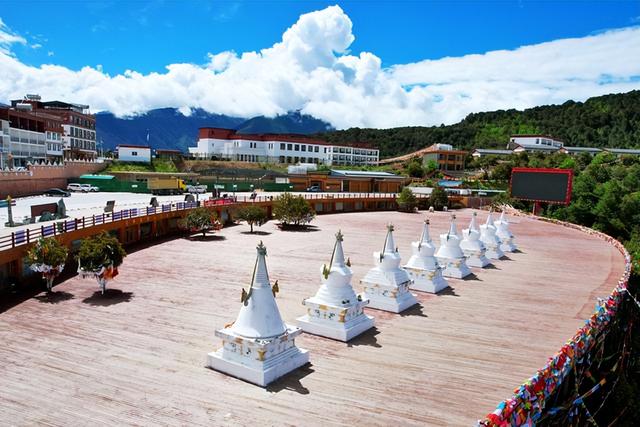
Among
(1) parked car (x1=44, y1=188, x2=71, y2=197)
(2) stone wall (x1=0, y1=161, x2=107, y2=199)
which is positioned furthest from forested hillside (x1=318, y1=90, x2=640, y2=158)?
(1) parked car (x1=44, y1=188, x2=71, y2=197)

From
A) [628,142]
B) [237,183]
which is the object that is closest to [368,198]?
[237,183]

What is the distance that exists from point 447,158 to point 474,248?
7853cm

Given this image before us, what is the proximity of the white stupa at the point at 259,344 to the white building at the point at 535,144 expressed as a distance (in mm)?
113508

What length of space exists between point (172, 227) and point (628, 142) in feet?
436

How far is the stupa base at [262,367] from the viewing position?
11047 mm

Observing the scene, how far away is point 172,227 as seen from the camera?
34688 millimetres

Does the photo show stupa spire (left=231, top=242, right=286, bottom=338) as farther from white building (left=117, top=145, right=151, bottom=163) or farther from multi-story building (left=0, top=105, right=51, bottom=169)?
white building (left=117, top=145, right=151, bottom=163)

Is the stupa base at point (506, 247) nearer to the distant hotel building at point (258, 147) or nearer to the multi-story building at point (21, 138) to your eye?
the multi-story building at point (21, 138)

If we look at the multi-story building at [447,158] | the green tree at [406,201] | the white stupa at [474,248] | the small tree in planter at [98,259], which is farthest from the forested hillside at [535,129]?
the small tree in planter at [98,259]

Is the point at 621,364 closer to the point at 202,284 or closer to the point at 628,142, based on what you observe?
the point at 202,284

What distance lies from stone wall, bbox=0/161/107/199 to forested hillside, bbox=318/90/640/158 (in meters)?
104

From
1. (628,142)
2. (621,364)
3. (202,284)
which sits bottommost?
(621,364)

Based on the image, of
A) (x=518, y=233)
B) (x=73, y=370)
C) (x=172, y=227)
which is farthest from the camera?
(x=518, y=233)

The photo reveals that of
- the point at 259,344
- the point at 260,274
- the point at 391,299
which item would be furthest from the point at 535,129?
the point at 259,344
